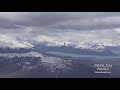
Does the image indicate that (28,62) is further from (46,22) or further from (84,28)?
(84,28)

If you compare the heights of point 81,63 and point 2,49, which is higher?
point 2,49
